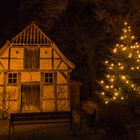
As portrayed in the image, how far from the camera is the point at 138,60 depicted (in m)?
17.6

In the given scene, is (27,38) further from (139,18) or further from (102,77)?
(102,77)

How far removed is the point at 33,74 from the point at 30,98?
1561mm

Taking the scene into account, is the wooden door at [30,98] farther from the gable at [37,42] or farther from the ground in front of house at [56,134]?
the ground in front of house at [56,134]

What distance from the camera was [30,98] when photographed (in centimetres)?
2278

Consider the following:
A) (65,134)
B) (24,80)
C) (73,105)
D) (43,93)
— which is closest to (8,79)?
(24,80)

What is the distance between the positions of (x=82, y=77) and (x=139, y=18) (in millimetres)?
11049

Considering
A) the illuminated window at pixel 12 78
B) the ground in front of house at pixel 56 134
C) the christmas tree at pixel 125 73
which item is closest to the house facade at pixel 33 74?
the illuminated window at pixel 12 78

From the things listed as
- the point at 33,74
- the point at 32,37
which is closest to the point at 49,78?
the point at 33,74

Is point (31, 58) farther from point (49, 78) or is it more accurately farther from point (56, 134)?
point (56, 134)

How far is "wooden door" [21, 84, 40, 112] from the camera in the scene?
22703 millimetres

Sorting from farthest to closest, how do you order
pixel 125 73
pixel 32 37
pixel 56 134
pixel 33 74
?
pixel 32 37
pixel 33 74
pixel 125 73
pixel 56 134

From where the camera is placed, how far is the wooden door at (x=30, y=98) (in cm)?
2270

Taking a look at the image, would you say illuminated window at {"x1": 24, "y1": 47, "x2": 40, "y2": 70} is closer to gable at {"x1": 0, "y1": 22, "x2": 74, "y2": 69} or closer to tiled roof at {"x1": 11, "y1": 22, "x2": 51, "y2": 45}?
gable at {"x1": 0, "y1": 22, "x2": 74, "y2": 69}

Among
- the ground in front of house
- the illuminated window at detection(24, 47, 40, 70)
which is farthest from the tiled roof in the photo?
the ground in front of house
